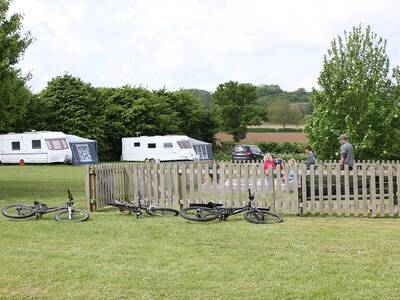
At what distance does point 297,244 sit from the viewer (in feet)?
26.2

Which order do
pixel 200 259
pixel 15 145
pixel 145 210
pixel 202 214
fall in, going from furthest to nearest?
pixel 15 145
pixel 145 210
pixel 202 214
pixel 200 259

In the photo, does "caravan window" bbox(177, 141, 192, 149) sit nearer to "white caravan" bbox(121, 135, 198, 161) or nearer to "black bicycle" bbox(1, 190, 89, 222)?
"white caravan" bbox(121, 135, 198, 161)

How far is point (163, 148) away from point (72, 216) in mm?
33467

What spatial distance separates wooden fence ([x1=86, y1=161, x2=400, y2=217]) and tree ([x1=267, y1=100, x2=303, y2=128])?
8837 cm

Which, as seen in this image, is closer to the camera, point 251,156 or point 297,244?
point 297,244

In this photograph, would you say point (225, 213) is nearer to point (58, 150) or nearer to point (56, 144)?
point (58, 150)

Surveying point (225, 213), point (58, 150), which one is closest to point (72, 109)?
point (58, 150)

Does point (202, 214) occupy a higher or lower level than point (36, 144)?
lower

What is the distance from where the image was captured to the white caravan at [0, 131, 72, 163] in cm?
4000

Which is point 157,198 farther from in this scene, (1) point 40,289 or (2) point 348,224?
(1) point 40,289

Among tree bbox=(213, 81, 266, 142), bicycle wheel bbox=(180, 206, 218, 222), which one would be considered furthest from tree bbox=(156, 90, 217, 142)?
bicycle wheel bbox=(180, 206, 218, 222)

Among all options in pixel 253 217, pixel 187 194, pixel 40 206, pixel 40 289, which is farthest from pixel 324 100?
pixel 40 289

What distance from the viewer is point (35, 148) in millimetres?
40344

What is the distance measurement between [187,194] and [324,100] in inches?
269
